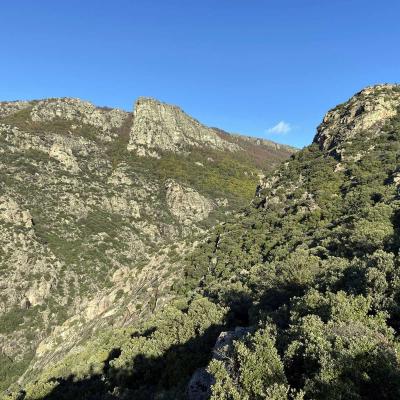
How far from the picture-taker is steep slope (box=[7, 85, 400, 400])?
10.9 m

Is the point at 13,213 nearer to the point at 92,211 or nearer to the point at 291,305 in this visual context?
the point at 92,211

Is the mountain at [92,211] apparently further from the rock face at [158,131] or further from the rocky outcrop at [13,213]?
the rock face at [158,131]

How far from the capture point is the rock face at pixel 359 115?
5609 centimetres

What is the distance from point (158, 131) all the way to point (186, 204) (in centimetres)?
5998

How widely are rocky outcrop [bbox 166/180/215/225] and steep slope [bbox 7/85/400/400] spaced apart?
237 ft

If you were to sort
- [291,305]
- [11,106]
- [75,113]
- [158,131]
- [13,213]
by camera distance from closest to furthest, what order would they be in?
[291,305], [13,213], [75,113], [11,106], [158,131]

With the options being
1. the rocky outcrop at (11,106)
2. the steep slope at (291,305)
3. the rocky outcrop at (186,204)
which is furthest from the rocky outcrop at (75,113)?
the steep slope at (291,305)

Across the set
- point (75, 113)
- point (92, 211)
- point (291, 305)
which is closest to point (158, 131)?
point (75, 113)

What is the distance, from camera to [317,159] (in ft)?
182

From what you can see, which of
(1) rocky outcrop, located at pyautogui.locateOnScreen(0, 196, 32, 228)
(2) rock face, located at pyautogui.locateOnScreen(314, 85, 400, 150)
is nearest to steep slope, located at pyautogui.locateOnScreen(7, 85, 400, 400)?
(2) rock face, located at pyautogui.locateOnScreen(314, 85, 400, 150)

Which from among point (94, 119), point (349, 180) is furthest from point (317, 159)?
point (94, 119)

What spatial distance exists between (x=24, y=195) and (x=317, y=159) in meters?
89.1

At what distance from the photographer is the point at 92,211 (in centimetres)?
11375

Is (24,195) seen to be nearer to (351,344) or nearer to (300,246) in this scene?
(300,246)
